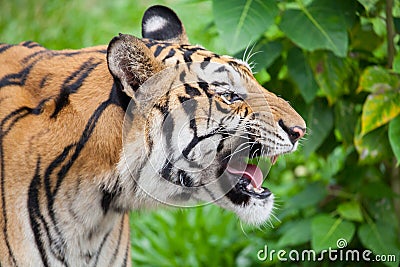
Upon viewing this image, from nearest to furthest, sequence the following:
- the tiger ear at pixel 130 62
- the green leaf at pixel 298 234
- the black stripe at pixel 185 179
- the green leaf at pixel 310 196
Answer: the tiger ear at pixel 130 62
the black stripe at pixel 185 179
the green leaf at pixel 298 234
the green leaf at pixel 310 196

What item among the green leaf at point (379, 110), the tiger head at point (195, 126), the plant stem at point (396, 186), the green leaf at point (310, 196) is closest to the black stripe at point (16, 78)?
the tiger head at point (195, 126)

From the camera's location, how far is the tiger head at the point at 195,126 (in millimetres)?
2340

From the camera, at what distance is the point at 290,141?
7.88 feet

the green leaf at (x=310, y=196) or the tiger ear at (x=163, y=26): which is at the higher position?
the tiger ear at (x=163, y=26)

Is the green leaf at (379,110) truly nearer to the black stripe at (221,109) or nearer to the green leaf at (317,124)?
the green leaf at (317,124)

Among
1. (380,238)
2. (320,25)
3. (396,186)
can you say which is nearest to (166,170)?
(320,25)

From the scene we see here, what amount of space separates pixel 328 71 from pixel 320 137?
1.26 feet

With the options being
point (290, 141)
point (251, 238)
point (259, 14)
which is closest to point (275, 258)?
point (251, 238)

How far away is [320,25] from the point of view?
328 cm

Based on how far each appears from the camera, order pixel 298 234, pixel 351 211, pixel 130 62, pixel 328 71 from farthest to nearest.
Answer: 1. pixel 298 234
2. pixel 351 211
3. pixel 328 71
4. pixel 130 62

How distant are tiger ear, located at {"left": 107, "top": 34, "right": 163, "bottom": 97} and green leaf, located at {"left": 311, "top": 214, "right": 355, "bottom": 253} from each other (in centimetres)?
158

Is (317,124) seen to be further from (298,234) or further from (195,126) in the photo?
(195,126)

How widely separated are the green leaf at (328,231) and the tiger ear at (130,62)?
1579 millimetres

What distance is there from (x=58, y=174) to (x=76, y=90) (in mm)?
292
